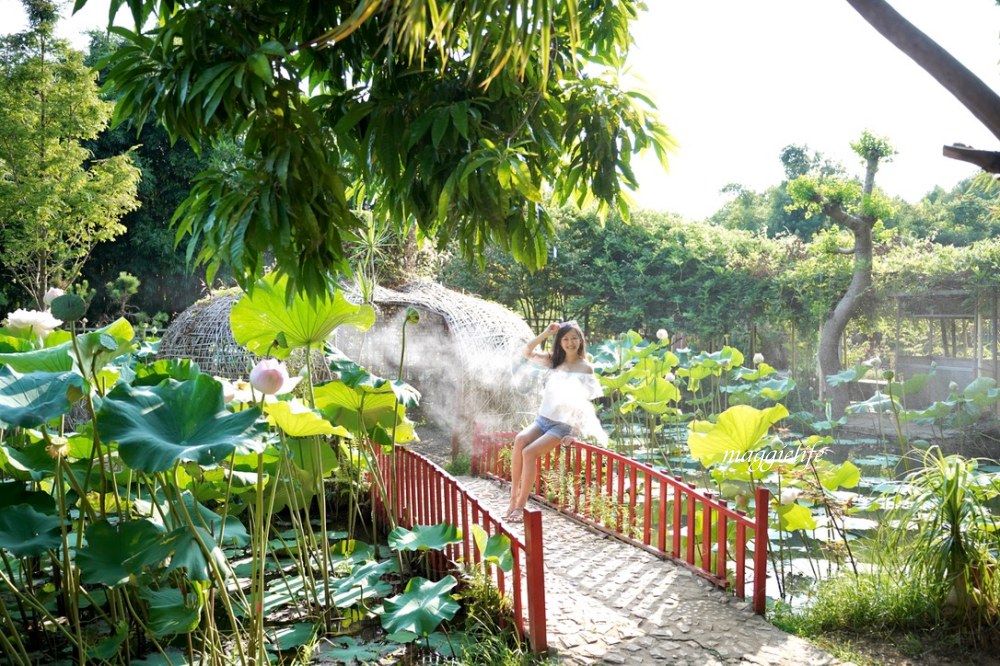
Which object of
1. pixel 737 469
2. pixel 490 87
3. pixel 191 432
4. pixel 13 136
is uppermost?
pixel 13 136

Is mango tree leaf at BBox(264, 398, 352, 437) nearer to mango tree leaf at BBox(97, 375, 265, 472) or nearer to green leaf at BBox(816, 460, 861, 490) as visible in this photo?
mango tree leaf at BBox(97, 375, 265, 472)

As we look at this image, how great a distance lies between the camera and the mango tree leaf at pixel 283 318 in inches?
133

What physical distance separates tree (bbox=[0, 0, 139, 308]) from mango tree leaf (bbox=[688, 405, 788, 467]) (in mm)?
8455

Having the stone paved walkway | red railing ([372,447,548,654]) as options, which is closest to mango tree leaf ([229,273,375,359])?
red railing ([372,447,548,654])

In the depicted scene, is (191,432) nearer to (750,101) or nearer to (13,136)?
(13,136)

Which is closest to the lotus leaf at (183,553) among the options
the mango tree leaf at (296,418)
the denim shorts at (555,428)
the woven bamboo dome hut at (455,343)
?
the mango tree leaf at (296,418)

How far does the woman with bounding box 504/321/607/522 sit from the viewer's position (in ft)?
16.1

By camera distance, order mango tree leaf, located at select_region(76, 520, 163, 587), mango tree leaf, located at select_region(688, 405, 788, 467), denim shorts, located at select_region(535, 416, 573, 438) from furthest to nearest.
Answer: denim shorts, located at select_region(535, 416, 573, 438)
mango tree leaf, located at select_region(688, 405, 788, 467)
mango tree leaf, located at select_region(76, 520, 163, 587)

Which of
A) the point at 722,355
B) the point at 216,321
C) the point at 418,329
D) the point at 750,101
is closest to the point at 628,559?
the point at 722,355

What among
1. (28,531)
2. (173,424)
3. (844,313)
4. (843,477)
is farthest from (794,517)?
(844,313)

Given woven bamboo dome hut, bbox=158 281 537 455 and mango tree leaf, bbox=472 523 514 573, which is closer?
mango tree leaf, bbox=472 523 514 573

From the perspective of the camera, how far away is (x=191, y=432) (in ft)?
7.59

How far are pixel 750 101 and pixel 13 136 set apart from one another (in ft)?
38.6

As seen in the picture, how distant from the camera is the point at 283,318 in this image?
3.46 metres
